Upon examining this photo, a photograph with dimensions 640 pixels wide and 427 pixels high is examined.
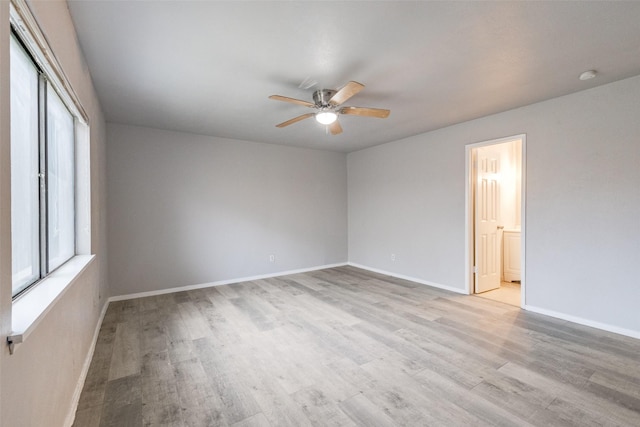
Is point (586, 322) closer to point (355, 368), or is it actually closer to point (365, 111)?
point (355, 368)

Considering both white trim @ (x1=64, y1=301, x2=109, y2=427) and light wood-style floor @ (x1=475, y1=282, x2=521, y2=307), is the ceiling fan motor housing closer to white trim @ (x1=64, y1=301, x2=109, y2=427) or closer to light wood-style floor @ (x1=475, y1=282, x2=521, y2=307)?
white trim @ (x1=64, y1=301, x2=109, y2=427)

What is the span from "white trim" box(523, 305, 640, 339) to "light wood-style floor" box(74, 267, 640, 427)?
11 centimetres

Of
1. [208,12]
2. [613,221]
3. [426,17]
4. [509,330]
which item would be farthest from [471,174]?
[208,12]

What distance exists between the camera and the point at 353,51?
2166mm

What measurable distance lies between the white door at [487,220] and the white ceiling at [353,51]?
3.43 ft

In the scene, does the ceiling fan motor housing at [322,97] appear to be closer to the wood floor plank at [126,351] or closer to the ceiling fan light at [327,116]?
the ceiling fan light at [327,116]

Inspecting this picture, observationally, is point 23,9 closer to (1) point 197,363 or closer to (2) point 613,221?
(1) point 197,363

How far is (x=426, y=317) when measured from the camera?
3.27m

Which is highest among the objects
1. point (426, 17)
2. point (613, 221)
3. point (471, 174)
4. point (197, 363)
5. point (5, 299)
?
point (426, 17)

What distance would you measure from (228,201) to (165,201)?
935 mm

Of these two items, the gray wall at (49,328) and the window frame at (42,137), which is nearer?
the gray wall at (49,328)

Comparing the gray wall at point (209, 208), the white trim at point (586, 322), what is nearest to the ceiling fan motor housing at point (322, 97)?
the gray wall at point (209, 208)

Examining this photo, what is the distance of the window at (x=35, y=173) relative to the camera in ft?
4.24

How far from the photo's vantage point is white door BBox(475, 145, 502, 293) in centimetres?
416
